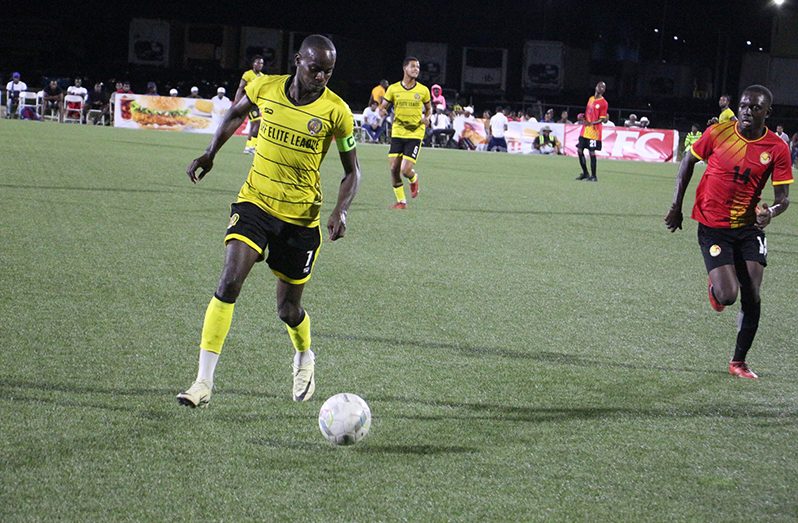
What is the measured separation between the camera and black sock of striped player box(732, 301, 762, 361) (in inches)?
287

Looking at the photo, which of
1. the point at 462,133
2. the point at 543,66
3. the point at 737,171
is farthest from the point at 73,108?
the point at 737,171

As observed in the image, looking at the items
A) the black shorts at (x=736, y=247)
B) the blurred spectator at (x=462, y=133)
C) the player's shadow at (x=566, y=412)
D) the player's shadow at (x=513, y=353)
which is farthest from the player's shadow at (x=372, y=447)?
the blurred spectator at (x=462, y=133)

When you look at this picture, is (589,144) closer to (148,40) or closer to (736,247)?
(736,247)

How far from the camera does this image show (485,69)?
62062mm

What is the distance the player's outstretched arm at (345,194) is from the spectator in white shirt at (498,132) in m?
34.2

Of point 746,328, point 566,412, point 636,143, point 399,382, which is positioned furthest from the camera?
point 636,143

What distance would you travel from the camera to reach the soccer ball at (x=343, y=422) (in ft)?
16.5

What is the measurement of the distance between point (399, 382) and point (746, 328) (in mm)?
2592

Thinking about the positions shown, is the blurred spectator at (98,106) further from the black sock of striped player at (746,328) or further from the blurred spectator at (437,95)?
the black sock of striped player at (746,328)

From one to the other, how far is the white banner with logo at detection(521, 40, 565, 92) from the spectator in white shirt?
65.2 ft

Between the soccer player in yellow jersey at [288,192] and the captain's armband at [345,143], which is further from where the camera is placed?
the captain's armband at [345,143]

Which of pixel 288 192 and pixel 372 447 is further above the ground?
pixel 288 192

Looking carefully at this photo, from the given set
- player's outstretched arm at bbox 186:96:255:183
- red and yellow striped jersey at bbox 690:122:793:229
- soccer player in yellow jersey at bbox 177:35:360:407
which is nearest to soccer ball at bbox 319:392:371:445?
soccer player in yellow jersey at bbox 177:35:360:407

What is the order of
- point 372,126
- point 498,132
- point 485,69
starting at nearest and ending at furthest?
point 498,132 < point 372,126 < point 485,69
